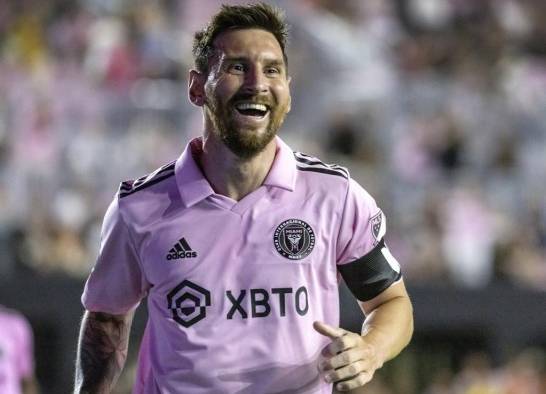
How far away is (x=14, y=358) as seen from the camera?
6.55 meters

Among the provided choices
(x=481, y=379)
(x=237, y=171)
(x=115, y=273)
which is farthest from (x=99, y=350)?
(x=481, y=379)

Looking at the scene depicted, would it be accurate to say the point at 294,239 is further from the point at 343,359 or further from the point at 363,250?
the point at 343,359

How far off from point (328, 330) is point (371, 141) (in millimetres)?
7914

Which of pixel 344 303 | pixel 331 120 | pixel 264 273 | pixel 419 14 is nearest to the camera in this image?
pixel 264 273

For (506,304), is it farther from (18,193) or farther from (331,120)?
(18,193)

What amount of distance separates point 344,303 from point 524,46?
14.5 feet

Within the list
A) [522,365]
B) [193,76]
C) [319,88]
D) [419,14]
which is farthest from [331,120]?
[193,76]

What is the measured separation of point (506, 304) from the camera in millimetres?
9914

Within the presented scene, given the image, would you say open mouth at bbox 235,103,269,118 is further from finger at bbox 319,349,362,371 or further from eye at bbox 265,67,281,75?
finger at bbox 319,349,362,371

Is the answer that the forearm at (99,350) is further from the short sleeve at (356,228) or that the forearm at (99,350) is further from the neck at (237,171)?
the short sleeve at (356,228)

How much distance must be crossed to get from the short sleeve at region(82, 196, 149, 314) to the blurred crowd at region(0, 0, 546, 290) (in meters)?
5.78

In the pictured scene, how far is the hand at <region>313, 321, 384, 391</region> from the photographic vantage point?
3406 millimetres

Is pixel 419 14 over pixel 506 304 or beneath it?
over

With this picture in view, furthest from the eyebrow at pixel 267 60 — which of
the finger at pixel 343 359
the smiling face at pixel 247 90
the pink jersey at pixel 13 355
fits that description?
the pink jersey at pixel 13 355
